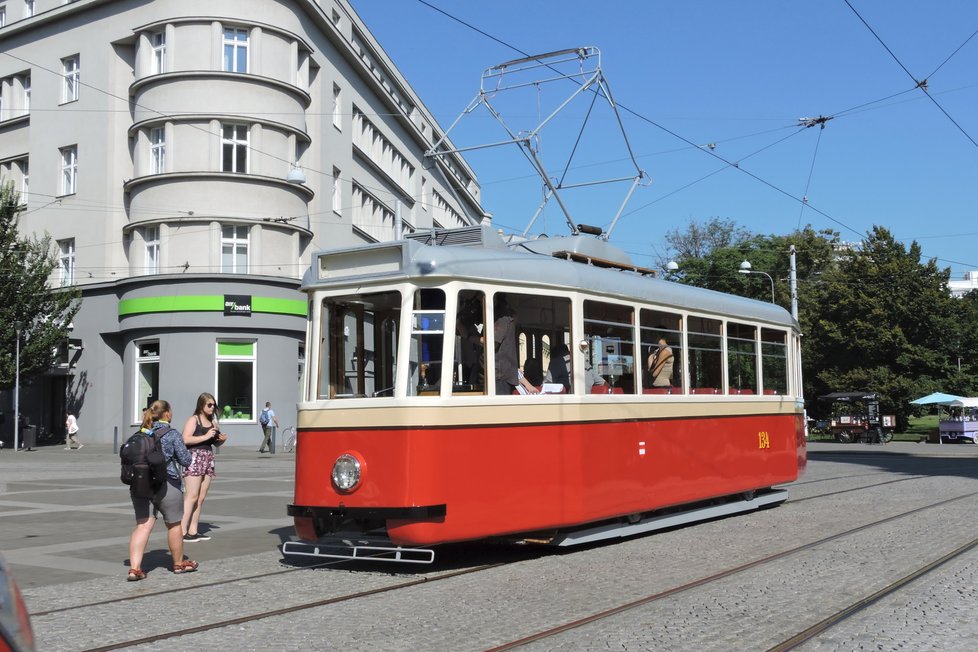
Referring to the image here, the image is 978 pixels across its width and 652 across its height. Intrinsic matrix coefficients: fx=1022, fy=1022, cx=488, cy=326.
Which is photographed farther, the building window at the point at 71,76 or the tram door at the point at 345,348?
the building window at the point at 71,76

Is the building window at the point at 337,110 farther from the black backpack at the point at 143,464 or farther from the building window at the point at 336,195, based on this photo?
the black backpack at the point at 143,464

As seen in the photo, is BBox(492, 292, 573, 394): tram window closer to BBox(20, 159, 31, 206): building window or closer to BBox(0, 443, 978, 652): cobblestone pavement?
BBox(0, 443, 978, 652): cobblestone pavement

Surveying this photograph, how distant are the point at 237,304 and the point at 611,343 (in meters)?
24.6

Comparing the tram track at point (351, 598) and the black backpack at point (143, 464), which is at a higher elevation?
the black backpack at point (143, 464)

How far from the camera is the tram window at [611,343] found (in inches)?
388

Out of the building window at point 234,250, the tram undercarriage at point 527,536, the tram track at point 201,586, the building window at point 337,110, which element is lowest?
the tram track at point 201,586

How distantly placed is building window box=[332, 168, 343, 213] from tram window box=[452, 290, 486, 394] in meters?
30.4

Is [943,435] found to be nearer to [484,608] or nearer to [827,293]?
[827,293]

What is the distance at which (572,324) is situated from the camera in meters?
9.66

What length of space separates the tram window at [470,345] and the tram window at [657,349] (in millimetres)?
2323

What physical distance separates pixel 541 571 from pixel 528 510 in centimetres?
61

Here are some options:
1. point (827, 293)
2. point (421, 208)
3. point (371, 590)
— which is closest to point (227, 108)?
point (421, 208)

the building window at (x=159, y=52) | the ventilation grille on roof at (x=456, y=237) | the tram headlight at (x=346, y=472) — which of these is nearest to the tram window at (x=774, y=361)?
the ventilation grille on roof at (x=456, y=237)

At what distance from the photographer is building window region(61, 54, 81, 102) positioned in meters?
37.4
